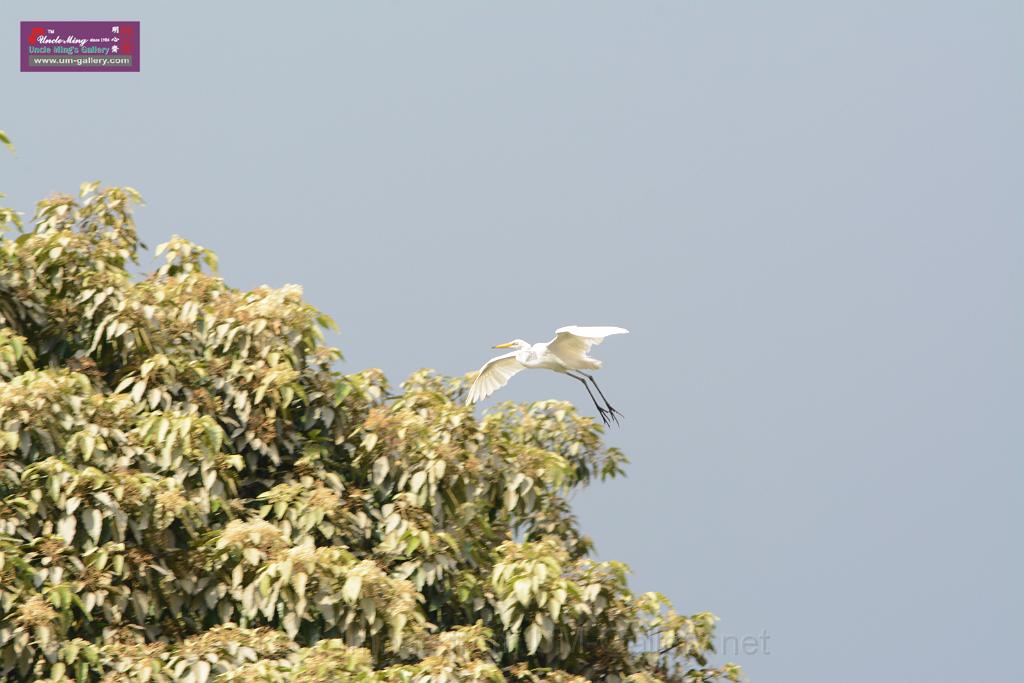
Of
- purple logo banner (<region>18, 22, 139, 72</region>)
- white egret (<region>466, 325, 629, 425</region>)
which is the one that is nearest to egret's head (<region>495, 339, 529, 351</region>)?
white egret (<region>466, 325, 629, 425</region>)

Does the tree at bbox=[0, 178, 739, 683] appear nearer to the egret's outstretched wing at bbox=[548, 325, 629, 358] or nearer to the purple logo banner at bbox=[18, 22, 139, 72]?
the egret's outstretched wing at bbox=[548, 325, 629, 358]

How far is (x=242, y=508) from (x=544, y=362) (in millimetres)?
2112

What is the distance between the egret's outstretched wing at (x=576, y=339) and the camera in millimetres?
6602

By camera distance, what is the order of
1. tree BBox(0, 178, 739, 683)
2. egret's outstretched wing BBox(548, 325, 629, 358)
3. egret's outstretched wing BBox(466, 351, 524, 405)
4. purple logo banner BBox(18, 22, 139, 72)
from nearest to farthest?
tree BBox(0, 178, 739, 683) → egret's outstretched wing BBox(548, 325, 629, 358) → egret's outstretched wing BBox(466, 351, 524, 405) → purple logo banner BBox(18, 22, 139, 72)

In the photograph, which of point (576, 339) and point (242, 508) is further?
point (576, 339)

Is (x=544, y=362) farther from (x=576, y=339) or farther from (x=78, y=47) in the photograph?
(x=78, y=47)

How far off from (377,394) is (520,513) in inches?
30.0

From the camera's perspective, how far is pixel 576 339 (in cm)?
699

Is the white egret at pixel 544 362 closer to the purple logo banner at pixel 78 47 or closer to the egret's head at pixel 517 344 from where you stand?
the egret's head at pixel 517 344

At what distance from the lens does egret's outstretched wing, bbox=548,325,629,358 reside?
6602mm

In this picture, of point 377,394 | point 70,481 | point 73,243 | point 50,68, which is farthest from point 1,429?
point 50,68

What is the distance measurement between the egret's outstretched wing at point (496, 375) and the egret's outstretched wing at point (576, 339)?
34 centimetres

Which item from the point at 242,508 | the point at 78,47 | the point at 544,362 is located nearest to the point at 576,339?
the point at 544,362

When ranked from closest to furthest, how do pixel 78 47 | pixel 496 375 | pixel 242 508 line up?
pixel 242 508 → pixel 496 375 → pixel 78 47
